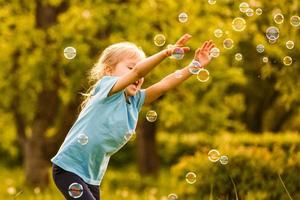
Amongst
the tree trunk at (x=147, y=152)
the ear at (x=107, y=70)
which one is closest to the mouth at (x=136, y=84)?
the ear at (x=107, y=70)

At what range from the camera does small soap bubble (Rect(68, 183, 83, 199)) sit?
3.98 m

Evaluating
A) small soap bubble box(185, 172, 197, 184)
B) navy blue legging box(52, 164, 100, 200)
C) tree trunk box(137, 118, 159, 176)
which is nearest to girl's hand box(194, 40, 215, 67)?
navy blue legging box(52, 164, 100, 200)

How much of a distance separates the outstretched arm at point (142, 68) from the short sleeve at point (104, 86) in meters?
0.04

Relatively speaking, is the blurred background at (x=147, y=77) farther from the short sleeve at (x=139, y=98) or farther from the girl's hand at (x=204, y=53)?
the girl's hand at (x=204, y=53)

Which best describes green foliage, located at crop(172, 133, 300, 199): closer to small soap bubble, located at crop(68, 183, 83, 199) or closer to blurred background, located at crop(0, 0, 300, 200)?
blurred background, located at crop(0, 0, 300, 200)

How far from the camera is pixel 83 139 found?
405cm

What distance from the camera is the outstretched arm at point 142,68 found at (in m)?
3.87

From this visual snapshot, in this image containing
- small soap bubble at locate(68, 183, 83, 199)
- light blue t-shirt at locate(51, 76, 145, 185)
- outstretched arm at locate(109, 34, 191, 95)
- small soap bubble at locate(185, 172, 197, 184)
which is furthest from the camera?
small soap bubble at locate(185, 172, 197, 184)

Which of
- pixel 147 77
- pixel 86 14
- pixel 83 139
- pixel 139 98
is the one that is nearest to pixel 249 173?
pixel 147 77

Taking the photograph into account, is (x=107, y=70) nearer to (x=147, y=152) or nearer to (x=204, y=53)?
(x=204, y=53)

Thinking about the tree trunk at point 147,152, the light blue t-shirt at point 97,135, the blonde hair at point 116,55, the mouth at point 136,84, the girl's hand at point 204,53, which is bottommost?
the tree trunk at point 147,152

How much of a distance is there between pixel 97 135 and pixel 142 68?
0.46 metres

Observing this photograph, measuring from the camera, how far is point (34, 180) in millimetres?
10797

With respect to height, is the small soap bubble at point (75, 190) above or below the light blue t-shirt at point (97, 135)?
below
